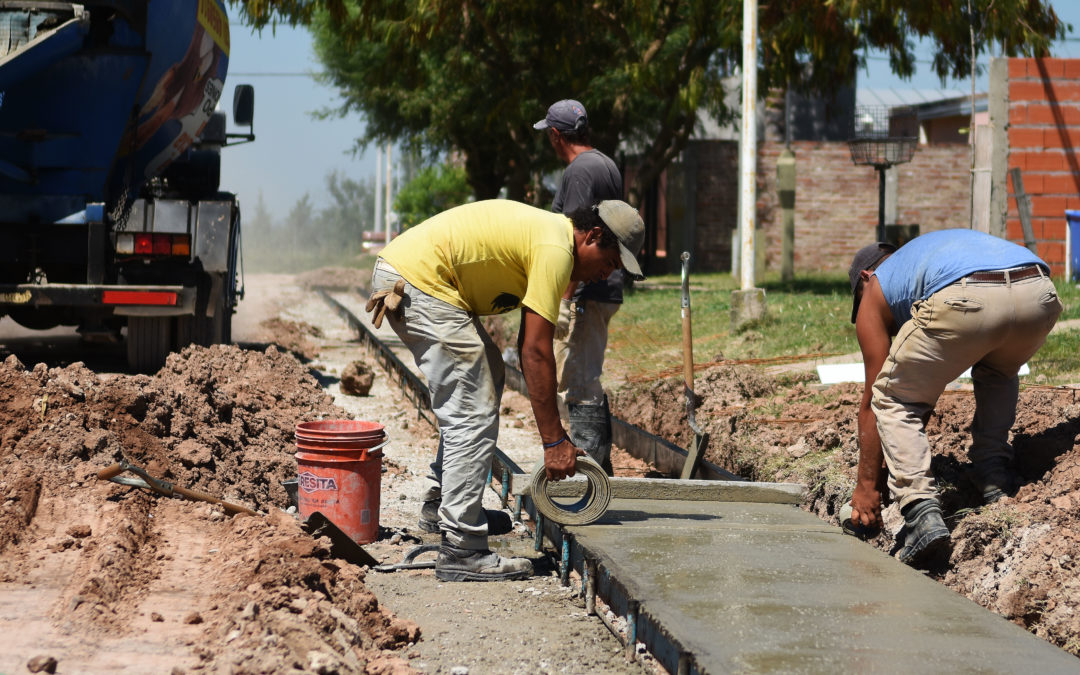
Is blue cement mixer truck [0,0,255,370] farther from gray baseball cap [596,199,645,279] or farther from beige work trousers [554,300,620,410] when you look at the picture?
gray baseball cap [596,199,645,279]

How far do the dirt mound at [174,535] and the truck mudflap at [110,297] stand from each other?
201 cm

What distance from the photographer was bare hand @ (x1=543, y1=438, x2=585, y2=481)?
15.5 ft

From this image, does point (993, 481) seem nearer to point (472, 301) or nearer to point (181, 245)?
point (472, 301)

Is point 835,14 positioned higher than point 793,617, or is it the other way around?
point 835,14

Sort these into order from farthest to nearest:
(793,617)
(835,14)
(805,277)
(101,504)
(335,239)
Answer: (335,239)
(805,277)
(835,14)
(101,504)
(793,617)

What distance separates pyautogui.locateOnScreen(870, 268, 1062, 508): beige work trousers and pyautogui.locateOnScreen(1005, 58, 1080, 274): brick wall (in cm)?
1072

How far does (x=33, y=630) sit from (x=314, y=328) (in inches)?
526

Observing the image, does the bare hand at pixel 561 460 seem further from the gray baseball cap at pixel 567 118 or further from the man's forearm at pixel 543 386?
A: the gray baseball cap at pixel 567 118

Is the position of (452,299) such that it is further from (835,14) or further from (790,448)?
(835,14)

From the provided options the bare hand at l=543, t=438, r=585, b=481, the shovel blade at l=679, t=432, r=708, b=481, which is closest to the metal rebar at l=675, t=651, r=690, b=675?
the bare hand at l=543, t=438, r=585, b=481

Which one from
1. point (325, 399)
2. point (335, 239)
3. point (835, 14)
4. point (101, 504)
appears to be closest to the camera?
point (101, 504)

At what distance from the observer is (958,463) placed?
5.56 m

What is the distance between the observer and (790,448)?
691 cm

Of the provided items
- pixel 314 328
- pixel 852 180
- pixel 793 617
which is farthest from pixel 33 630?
pixel 852 180
